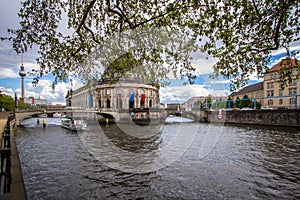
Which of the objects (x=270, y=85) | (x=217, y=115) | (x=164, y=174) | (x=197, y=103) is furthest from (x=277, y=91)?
(x=164, y=174)

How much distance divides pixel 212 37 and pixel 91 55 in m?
3.64

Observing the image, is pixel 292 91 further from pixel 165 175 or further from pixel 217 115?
pixel 165 175

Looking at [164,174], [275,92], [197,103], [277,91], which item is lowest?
[164,174]

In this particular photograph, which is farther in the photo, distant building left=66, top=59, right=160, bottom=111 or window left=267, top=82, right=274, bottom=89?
window left=267, top=82, right=274, bottom=89

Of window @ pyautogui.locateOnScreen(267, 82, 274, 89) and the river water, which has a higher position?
window @ pyautogui.locateOnScreen(267, 82, 274, 89)

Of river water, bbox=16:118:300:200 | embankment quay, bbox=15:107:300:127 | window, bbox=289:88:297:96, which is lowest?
river water, bbox=16:118:300:200

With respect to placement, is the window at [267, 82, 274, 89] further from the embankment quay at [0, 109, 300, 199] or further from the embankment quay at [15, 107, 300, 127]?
the embankment quay at [0, 109, 300, 199]

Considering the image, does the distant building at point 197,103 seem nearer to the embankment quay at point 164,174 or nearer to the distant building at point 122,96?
the distant building at point 122,96

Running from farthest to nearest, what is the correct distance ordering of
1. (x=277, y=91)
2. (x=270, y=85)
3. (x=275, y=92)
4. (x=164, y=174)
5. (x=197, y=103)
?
(x=197, y=103)
(x=270, y=85)
(x=275, y=92)
(x=277, y=91)
(x=164, y=174)

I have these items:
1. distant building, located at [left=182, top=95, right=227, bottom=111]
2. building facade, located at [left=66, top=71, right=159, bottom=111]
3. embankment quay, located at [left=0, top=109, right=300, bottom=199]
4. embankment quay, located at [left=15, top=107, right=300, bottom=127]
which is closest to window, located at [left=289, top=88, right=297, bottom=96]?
distant building, located at [left=182, top=95, right=227, bottom=111]

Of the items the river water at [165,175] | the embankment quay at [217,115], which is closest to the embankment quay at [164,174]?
the river water at [165,175]

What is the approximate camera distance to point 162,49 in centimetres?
573

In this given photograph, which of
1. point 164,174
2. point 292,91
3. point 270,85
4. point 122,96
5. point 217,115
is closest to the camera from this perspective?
point 164,174

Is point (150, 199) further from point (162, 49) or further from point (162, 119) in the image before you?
point (162, 119)
